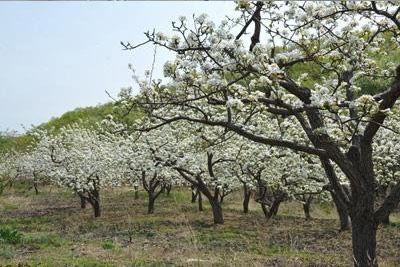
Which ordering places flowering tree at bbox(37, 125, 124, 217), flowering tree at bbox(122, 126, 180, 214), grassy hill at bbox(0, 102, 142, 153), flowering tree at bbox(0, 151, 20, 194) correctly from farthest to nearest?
grassy hill at bbox(0, 102, 142, 153) → flowering tree at bbox(0, 151, 20, 194) → flowering tree at bbox(37, 125, 124, 217) → flowering tree at bbox(122, 126, 180, 214)

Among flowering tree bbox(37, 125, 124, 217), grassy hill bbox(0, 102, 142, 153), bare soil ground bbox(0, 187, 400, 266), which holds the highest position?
grassy hill bbox(0, 102, 142, 153)

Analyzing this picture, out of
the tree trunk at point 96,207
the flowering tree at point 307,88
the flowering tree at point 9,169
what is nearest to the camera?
the flowering tree at point 307,88

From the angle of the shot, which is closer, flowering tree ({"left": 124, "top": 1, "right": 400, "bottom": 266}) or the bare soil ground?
flowering tree ({"left": 124, "top": 1, "right": 400, "bottom": 266})

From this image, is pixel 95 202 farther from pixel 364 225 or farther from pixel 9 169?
pixel 9 169

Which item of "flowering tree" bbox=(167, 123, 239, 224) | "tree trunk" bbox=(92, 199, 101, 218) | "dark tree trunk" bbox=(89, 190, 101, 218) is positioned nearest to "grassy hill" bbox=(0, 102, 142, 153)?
"dark tree trunk" bbox=(89, 190, 101, 218)

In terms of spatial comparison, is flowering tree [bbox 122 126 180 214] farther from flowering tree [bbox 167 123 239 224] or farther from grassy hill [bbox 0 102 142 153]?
grassy hill [bbox 0 102 142 153]

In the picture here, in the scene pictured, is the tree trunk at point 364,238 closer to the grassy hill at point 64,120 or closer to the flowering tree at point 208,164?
the flowering tree at point 208,164

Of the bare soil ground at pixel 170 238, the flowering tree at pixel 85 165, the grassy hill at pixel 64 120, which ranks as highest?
the grassy hill at pixel 64 120

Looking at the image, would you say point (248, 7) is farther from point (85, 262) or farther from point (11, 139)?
point (11, 139)

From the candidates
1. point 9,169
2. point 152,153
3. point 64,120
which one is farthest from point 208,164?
point 64,120

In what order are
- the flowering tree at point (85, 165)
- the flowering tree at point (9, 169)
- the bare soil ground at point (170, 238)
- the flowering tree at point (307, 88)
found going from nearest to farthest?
the flowering tree at point (307, 88) → the bare soil ground at point (170, 238) → the flowering tree at point (85, 165) → the flowering tree at point (9, 169)

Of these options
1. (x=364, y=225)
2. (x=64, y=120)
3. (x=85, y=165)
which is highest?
(x=64, y=120)

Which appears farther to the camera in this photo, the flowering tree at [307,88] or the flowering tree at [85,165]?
the flowering tree at [85,165]

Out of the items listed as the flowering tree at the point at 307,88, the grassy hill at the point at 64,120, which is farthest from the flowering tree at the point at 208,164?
the grassy hill at the point at 64,120
